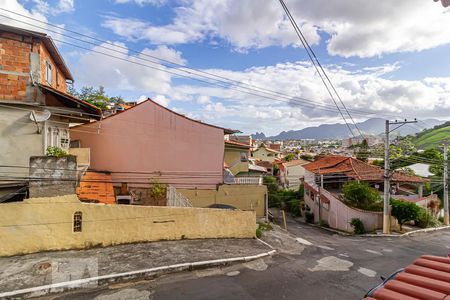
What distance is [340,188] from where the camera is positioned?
29156 millimetres

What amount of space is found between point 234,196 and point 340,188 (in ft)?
49.3

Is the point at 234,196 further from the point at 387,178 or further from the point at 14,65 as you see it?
the point at 14,65

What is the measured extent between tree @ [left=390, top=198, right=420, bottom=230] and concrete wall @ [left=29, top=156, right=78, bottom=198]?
2130 cm

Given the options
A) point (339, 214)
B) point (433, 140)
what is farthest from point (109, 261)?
point (433, 140)

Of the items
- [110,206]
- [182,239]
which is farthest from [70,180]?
[182,239]

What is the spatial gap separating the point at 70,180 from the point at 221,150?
10724 millimetres

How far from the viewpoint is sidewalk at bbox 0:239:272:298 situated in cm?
738

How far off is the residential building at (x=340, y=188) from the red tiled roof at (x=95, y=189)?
718 inches

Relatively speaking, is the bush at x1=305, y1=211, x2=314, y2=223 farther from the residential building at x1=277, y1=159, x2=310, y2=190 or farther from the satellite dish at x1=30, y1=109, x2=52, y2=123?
the satellite dish at x1=30, y1=109, x2=52, y2=123

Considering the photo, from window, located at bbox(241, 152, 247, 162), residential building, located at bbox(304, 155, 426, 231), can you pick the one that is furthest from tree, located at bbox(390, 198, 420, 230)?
window, located at bbox(241, 152, 247, 162)

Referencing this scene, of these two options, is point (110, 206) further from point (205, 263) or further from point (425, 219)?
point (425, 219)

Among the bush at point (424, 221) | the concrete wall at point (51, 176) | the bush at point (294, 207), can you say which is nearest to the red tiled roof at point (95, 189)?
the concrete wall at point (51, 176)

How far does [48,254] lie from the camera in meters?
8.87

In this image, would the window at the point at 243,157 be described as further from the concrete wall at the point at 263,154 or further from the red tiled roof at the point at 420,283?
the concrete wall at the point at 263,154
